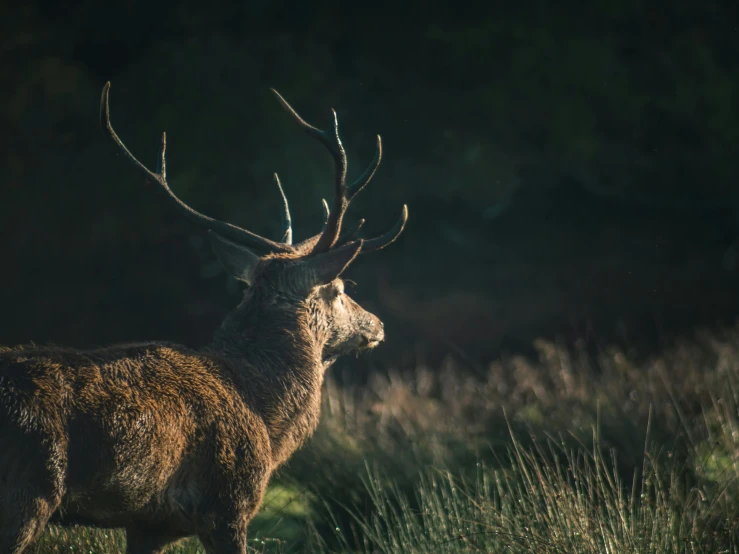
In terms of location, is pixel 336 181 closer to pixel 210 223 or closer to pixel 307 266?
pixel 307 266

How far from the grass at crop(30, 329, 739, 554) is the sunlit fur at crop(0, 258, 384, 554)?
0.77m

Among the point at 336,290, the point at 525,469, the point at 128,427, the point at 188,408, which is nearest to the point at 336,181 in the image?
the point at 336,290

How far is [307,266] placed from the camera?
500cm

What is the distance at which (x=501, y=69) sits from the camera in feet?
44.1

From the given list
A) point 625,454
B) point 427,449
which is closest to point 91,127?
point 427,449

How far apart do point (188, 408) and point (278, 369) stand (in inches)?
32.8

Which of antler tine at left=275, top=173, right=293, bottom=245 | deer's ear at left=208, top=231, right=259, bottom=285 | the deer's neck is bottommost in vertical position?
the deer's neck

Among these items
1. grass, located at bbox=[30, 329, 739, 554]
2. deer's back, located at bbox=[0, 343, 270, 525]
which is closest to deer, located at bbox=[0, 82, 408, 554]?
deer's back, located at bbox=[0, 343, 270, 525]

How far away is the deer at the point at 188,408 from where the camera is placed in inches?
134

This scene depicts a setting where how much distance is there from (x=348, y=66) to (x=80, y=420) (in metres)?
10.8

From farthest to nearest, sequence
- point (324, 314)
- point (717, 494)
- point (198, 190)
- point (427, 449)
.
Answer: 1. point (198, 190)
2. point (427, 449)
3. point (324, 314)
4. point (717, 494)

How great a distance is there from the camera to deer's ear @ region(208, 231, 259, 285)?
5.27 meters

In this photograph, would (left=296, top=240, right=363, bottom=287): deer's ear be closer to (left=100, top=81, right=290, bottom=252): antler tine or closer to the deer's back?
(left=100, top=81, right=290, bottom=252): antler tine

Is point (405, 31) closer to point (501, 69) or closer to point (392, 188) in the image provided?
point (501, 69)
